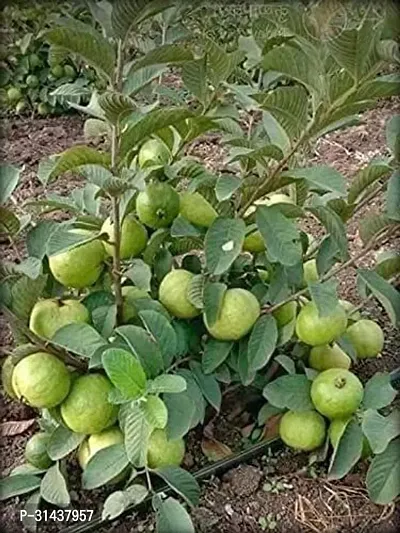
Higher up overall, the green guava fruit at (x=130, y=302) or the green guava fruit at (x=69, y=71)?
the green guava fruit at (x=130, y=302)

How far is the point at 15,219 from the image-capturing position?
1243 millimetres

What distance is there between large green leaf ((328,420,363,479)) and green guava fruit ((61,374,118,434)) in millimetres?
386

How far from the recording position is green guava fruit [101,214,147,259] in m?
1.33

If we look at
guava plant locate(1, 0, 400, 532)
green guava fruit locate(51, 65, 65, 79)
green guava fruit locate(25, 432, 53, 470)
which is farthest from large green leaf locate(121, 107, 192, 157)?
green guava fruit locate(51, 65, 65, 79)

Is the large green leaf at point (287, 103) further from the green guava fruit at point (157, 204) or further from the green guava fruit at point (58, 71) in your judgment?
the green guava fruit at point (58, 71)

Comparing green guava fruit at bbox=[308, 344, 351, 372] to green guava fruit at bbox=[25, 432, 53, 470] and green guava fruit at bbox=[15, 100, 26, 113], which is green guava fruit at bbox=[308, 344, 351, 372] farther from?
green guava fruit at bbox=[15, 100, 26, 113]

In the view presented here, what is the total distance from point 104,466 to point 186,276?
0.34 m

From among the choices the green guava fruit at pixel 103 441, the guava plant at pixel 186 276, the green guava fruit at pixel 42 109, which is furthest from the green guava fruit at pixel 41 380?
the green guava fruit at pixel 42 109

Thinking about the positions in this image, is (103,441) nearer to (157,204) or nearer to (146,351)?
(146,351)

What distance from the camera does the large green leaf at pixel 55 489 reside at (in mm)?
1311

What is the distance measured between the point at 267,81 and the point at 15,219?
57 centimetres

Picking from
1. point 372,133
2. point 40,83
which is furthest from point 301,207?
point 40,83

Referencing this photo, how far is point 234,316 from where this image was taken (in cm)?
132

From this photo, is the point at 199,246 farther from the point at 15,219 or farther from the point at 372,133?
the point at 372,133
